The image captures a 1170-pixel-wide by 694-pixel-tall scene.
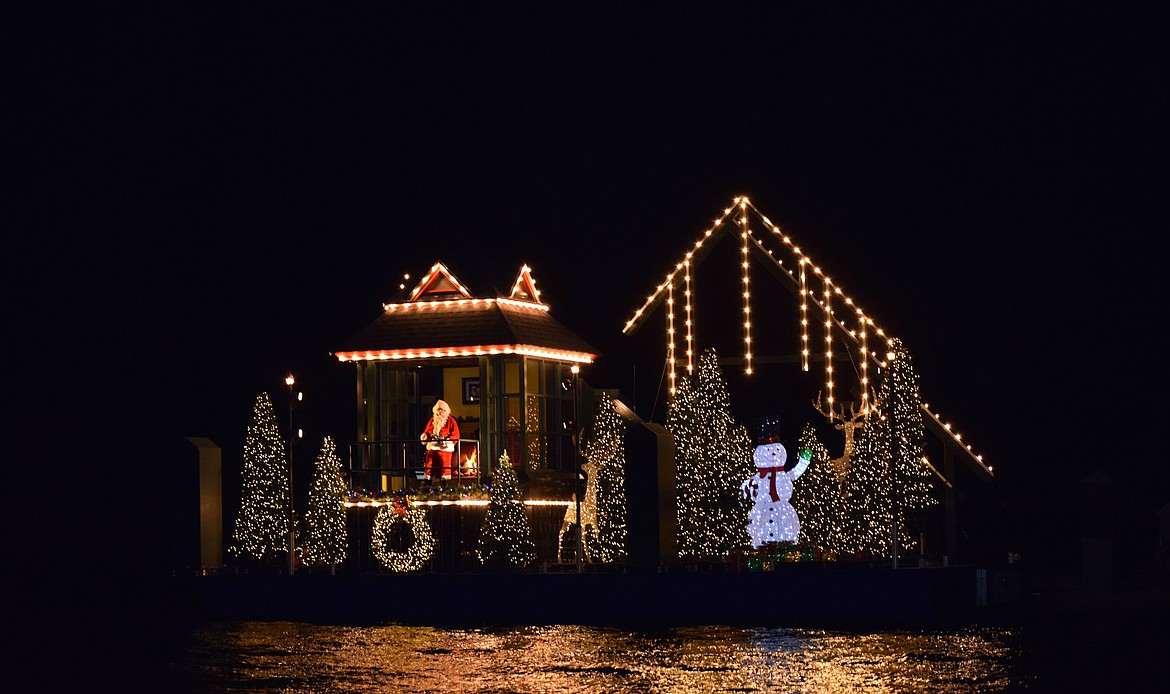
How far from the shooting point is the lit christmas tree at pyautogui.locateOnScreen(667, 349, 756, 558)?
34.5 metres

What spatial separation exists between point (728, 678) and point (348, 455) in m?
19.7

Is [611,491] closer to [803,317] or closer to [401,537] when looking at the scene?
[401,537]

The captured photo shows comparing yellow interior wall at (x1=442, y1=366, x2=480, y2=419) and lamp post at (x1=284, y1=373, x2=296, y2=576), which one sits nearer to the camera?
lamp post at (x1=284, y1=373, x2=296, y2=576)

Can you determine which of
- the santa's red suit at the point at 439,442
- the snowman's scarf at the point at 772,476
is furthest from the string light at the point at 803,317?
the santa's red suit at the point at 439,442

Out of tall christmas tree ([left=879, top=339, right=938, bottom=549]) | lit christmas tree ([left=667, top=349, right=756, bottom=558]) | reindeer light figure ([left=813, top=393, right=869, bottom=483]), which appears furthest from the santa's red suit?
tall christmas tree ([left=879, top=339, right=938, bottom=549])

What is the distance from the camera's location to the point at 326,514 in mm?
37844

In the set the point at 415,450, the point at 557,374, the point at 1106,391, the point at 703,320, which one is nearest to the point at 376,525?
the point at 415,450

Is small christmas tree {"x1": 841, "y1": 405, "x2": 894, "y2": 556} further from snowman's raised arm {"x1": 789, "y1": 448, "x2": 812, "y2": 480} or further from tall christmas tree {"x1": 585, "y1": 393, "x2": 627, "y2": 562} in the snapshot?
tall christmas tree {"x1": 585, "y1": 393, "x2": 627, "y2": 562}

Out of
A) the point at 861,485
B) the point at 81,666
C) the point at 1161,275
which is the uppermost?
the point at 1161,275

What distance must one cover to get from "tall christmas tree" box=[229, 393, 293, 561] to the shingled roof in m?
2.59

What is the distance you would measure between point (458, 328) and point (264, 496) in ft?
19.0

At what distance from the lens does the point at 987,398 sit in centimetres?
4984

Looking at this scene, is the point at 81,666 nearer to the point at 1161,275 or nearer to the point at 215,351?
the point at 215,351

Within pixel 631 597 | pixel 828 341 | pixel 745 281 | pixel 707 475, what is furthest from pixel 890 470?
pixel 745 281
